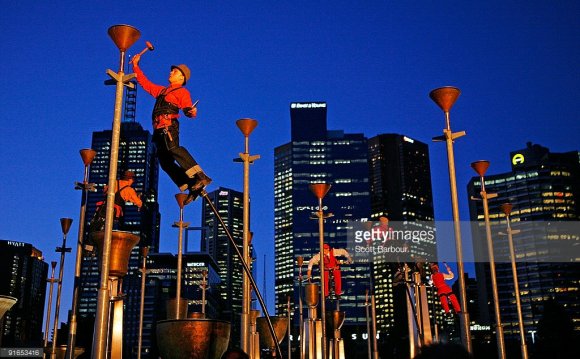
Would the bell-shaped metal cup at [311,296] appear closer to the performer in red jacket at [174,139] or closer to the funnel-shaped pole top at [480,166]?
the funnel-shaped pole top at [480,166]

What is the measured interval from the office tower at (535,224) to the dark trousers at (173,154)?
171 metres

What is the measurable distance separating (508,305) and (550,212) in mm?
32633

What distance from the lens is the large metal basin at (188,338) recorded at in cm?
709

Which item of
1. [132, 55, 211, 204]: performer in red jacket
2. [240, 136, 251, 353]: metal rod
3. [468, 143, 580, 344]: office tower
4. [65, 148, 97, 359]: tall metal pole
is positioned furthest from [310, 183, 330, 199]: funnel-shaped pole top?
[468, 143, 580, 344]: office tower

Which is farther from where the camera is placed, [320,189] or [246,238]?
[320,189]

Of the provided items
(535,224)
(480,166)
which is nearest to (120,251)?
(480,166)

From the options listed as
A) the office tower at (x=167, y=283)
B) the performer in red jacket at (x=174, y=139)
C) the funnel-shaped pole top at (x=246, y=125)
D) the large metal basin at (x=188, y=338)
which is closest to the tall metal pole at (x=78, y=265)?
the performer in red jacket at (x=174, y=139)

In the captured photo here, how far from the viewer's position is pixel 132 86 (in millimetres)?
9016

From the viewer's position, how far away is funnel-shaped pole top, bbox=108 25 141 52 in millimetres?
9031

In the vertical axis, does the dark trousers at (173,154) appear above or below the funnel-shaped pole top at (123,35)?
below

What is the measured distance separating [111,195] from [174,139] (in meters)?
1.24

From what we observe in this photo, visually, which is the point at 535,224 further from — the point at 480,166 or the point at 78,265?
the point at 78,265

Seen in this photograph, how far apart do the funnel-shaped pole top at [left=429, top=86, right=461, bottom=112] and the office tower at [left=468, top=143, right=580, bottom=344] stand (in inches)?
6493

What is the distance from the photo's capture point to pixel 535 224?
180 m
